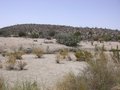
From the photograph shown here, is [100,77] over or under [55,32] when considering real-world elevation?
over

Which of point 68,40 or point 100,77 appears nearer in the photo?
point 100,77

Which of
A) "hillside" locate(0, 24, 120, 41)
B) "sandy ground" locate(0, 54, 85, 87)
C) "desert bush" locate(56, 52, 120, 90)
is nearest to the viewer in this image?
"desert bush" locate(56, 52, 120, 90)

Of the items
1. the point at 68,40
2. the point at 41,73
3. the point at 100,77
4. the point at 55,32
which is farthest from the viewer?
the point at 55,32

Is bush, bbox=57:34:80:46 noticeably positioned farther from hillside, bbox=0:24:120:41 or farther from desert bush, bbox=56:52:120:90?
desert bush, bbox=56:52:120:90

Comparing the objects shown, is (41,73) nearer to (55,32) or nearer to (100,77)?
(100,77)

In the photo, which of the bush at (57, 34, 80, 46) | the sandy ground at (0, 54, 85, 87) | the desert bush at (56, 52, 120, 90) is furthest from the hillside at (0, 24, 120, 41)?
the desert bush at (56, 52, 120, 90)

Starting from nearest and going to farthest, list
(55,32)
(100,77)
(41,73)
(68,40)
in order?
(100,77) → (41,73) → (68,40) → (55,32)

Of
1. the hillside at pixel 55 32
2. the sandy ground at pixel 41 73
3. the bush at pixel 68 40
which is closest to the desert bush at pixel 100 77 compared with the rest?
the sandy ground at pixel 41 73

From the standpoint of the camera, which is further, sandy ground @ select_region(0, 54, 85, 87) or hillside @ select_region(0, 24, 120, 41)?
hillside @ select_region(0, 24, 120, 41)

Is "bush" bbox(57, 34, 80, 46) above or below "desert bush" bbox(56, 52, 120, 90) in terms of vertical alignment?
below

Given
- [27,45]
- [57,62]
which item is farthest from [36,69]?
[27,45]

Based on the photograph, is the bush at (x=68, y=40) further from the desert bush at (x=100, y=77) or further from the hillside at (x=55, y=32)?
the desert bush at (x=100, y=77)

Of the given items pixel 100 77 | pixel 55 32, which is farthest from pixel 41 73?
pixel 55 32

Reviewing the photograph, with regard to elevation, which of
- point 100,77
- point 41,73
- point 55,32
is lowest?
point 41,73
